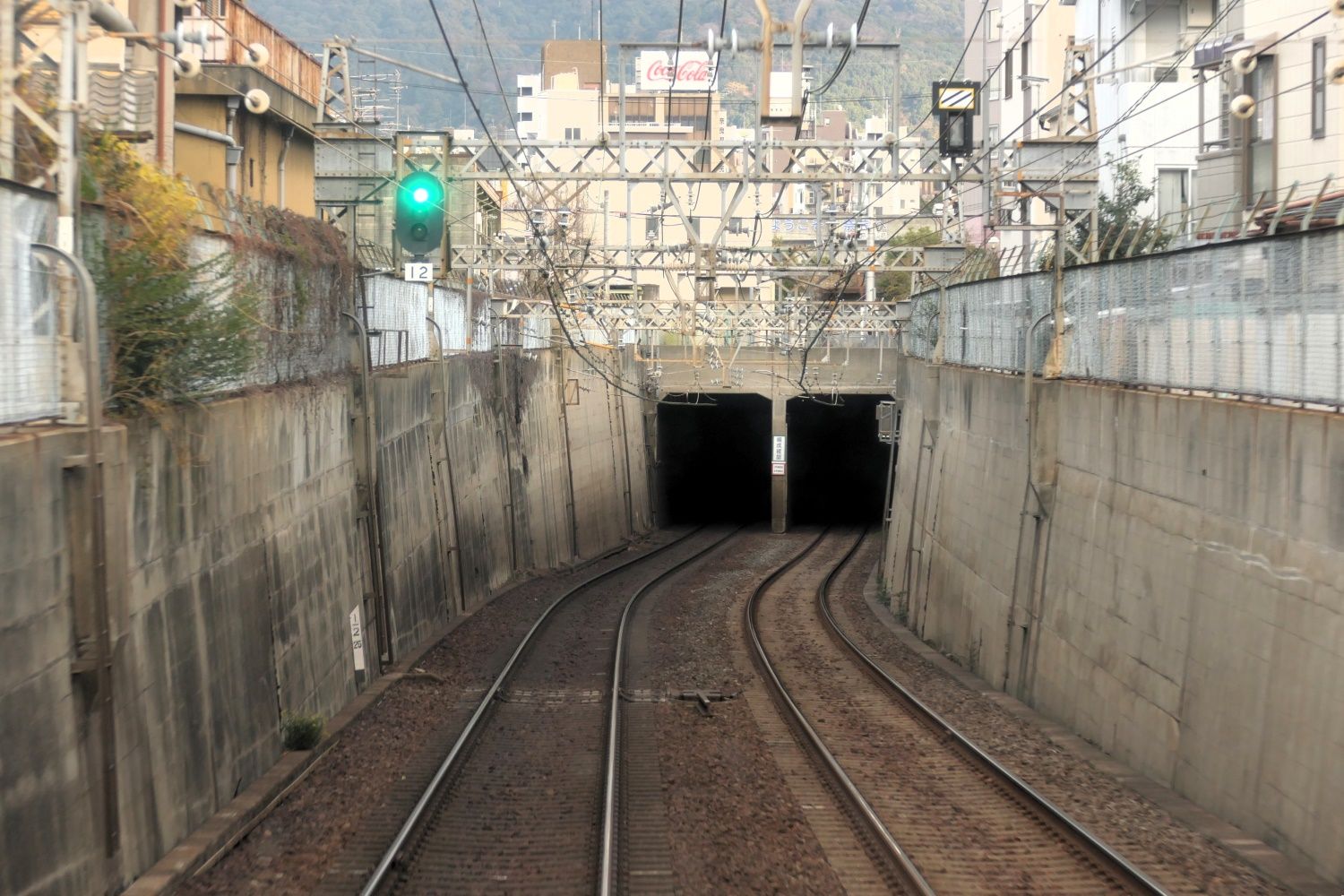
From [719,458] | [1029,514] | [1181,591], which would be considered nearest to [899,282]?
[719,458]

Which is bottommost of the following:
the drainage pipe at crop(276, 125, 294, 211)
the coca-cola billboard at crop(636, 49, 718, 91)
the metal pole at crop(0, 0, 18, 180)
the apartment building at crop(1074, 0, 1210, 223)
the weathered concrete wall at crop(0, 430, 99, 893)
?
the weathered concrete wall at crop(0, 430, 99, 893)

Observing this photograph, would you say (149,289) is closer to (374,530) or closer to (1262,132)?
(374,530)

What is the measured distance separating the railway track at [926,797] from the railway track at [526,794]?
2.10 m

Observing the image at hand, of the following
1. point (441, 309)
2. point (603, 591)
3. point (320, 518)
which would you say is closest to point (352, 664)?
point (320, 518)

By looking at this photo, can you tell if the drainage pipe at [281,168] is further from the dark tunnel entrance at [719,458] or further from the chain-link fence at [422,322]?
the dark tunnel entrance at [719,458]

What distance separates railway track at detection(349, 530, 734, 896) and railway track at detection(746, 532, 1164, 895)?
210 cm

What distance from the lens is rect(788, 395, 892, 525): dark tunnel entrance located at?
52.7 m

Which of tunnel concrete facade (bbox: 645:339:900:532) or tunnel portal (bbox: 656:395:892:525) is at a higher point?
tunnel concrete facade (bbox: 645:339:900:532)

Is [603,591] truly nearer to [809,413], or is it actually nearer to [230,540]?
[230,540]

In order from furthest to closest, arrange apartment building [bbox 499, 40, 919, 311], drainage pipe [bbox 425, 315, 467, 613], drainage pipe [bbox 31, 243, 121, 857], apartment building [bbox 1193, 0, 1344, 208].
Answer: apartment building [bbox 499, 40, 919, 311] → drainage pipe [bbox 425, 315, 467, 613] → apartment building [bbox 1193, 0, 1344, 208] → drainage pipe [bbox 31, 243, 121, 857]

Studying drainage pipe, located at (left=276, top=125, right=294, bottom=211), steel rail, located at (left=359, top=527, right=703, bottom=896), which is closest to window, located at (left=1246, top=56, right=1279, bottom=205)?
steel rail, located at (left=359, top=527, right=703, bottom=896)

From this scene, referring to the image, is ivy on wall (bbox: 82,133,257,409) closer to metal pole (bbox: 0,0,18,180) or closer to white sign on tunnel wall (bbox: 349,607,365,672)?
metal pole (bbox: 0,0,18,180)

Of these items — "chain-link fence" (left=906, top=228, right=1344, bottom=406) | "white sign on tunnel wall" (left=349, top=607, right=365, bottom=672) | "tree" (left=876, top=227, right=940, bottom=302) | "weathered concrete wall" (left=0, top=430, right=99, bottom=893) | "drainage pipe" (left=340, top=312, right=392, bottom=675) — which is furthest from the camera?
"tree" (left=876, top=227, right=940, bottom=302)

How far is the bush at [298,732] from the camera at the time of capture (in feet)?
40.2
